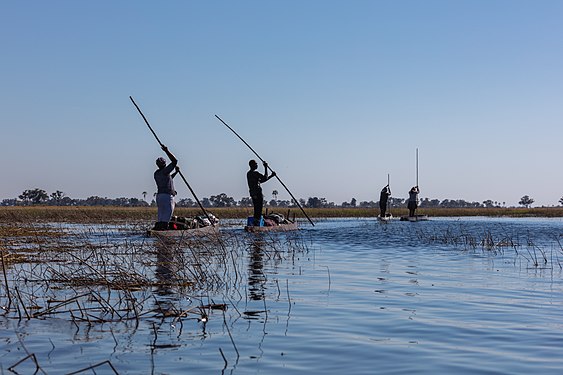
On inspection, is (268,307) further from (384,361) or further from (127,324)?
(384,361)

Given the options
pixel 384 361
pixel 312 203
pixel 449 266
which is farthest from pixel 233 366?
pixel 312 203

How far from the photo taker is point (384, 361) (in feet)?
23.6

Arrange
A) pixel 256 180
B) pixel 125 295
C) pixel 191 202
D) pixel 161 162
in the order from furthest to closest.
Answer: pixel 191 202 → pixel 256 180 → pixel 161 162 → pixel 125 295

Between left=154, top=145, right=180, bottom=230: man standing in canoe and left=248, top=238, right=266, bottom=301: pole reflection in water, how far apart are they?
9.40 feet

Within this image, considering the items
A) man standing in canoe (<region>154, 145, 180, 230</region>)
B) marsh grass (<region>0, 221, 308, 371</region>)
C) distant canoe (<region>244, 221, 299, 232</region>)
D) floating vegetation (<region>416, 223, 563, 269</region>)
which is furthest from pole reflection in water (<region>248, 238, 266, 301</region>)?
floating vegetation (<region>416, 223, 563, 269</region>)

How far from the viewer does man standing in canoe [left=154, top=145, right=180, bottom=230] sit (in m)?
22.3

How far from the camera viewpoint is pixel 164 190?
2284 centimetres

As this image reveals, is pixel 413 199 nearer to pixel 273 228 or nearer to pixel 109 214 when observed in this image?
pixel 109 214

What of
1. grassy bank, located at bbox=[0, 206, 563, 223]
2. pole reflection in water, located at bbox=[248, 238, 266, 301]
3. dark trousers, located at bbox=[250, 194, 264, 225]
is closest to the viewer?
pole reflection in water, located at bbox=[248, 238, 266, 301]

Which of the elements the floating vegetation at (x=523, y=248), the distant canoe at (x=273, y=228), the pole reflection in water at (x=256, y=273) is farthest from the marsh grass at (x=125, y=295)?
the distant canoe at (x=273, y=228)

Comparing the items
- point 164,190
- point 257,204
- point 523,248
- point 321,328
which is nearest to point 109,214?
point 257,204

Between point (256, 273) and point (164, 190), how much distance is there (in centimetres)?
867

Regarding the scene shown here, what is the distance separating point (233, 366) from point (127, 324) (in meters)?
2.34

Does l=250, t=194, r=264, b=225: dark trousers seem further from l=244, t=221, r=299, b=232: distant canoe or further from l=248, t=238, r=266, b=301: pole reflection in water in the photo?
l=248, t=238, r=266, b=301: pole reflection in water
